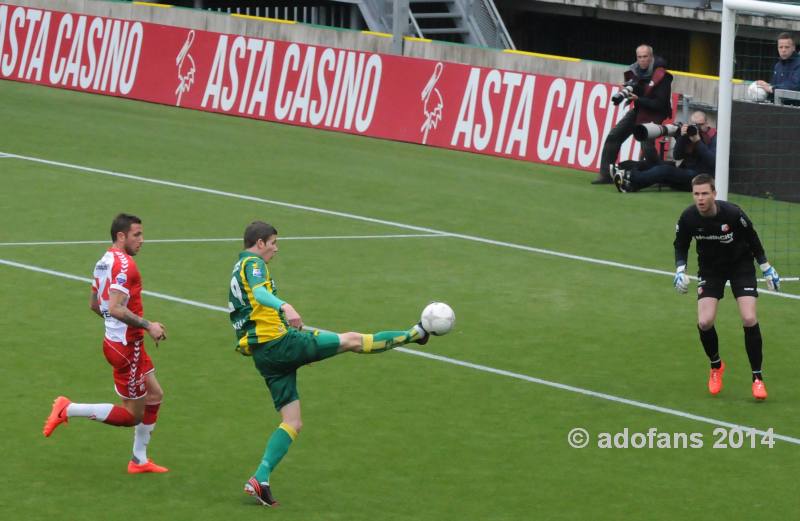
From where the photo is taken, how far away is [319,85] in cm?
2877

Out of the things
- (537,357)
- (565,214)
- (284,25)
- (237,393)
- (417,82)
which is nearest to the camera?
(237,393)

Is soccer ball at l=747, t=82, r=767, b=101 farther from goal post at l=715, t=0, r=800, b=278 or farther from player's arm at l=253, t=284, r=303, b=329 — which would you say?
player's arm at l=253, t=284, r=303, b=329

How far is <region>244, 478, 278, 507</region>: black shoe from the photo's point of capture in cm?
1039

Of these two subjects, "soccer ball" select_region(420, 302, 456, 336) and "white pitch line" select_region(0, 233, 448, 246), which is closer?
"soccer ball" select_region(420, 302, 456, 336)

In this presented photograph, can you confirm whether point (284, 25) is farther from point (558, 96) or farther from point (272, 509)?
point (272, 509)

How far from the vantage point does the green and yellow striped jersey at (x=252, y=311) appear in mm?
10477

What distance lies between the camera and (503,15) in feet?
131

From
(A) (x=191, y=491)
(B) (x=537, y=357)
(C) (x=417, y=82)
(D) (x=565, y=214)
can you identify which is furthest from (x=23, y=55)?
(A) (x=191, y=491)

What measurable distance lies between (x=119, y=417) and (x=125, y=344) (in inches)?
21.9

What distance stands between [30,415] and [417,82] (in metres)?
15.8

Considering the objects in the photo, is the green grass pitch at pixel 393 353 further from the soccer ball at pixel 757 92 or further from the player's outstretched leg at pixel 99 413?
the soccer ball at pixel 757 92

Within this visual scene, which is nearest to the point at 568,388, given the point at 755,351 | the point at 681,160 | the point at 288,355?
the point at 755,351

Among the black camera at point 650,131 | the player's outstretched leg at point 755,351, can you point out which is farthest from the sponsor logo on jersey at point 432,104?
the player's outstretched leg at point 755,351

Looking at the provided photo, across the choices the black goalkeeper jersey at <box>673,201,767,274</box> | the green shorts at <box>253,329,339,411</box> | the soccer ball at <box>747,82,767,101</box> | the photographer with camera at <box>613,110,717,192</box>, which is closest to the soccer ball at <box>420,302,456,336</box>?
the green shorts at <box>253,329,339,411</box>
